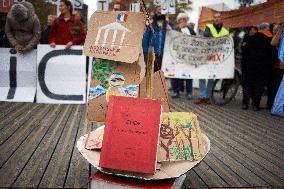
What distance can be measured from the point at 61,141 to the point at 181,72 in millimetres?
4429

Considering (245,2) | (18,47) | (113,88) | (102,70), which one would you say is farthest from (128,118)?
(245,2)

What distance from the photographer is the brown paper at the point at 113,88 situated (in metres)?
3.06

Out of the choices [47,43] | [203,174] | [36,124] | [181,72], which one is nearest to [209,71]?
[181,72]

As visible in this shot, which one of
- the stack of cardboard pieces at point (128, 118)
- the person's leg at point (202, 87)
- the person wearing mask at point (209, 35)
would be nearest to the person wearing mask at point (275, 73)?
the person wearing mask at point (209, 35)

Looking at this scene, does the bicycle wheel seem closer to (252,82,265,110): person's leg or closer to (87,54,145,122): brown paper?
(252,82,265,110): person's leg

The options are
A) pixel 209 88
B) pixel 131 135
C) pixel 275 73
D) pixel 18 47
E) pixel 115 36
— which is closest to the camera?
pixel 131 135

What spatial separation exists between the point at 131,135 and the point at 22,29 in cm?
534

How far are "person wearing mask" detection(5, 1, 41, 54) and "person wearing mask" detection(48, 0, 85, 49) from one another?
1.05ft

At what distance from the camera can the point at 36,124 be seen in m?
5.21

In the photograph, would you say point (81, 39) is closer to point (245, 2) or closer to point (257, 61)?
point (257, 61)

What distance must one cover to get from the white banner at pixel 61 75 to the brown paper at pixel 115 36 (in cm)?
435

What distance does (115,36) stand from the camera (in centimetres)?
302

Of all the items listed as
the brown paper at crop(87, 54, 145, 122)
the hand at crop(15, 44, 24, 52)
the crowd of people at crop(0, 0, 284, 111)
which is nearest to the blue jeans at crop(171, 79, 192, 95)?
the crowd of people at crop(0, 0, 284, 111)

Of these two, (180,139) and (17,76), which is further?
(17,76)
